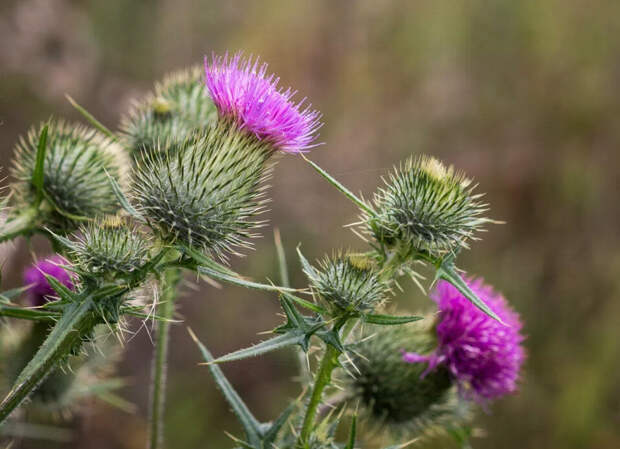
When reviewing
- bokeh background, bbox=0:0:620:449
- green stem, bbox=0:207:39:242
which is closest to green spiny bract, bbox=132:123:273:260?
green stem, bbox=0:207:39:242

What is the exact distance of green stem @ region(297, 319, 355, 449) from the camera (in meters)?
2.31

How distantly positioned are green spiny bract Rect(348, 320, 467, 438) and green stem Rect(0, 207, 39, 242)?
1622mm

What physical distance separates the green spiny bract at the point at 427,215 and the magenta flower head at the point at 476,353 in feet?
2.08

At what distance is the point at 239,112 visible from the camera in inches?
107

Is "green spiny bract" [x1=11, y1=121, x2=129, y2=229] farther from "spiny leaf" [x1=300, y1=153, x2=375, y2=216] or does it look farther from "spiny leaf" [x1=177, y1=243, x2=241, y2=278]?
"spiny leaf" [x1=300, y1=153, x2=375, y2=216]

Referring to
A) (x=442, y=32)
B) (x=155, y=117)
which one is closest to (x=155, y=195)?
(x=155, y=117)

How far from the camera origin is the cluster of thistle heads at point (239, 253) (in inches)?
86.3

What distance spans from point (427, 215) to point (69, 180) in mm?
1628

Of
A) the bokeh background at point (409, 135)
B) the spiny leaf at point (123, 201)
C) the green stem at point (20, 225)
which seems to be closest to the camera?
the spiny leaf at point (123, 201)

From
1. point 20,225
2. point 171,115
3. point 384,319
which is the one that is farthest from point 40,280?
point 384,319

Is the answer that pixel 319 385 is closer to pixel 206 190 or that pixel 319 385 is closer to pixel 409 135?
pixel 206 190

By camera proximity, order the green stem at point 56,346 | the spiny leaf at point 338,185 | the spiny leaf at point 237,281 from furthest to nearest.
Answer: the spiny leaf at point 338,185
the spiny leaf at point 237,281
the green stem at point 56,346

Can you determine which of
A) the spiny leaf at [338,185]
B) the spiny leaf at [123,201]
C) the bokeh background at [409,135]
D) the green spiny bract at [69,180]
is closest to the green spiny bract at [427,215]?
the spiny leaf at [338,185]

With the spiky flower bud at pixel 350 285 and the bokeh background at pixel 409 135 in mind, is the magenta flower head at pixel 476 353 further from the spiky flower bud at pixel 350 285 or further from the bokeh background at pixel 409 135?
the bokeh background at pixel 409 135
